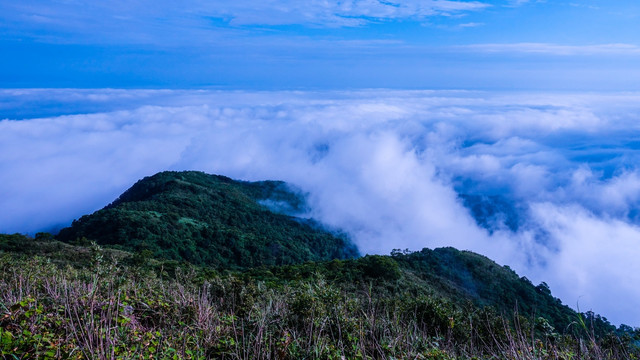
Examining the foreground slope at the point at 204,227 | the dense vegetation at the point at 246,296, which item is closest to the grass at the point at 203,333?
the dense vegetation at the point at 246,296

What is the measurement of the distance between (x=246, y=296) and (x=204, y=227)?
57.3 metres

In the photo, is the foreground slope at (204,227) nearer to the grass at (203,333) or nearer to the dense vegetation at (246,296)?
the dense vegetation at (246,296)

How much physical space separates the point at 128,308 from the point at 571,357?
6914 mm

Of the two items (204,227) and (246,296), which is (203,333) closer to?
(246,296)

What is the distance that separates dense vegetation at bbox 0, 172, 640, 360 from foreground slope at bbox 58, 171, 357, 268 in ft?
1.04

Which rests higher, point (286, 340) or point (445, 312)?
point (286, 340)

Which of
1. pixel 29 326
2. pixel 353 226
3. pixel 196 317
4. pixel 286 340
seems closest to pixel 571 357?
pixel 286 340

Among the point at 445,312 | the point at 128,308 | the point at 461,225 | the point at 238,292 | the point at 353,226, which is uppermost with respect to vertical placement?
the point at 128,308

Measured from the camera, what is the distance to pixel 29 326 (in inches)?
204

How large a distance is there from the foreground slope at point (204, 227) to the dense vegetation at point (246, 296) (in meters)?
0.32

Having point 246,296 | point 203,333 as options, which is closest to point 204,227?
point 246,296

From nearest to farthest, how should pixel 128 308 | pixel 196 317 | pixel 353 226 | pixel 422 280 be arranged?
pixel 128 308 < pixel 196 317 < pixel 422 280 < pixel 353 226

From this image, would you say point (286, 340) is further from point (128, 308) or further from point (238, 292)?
point (238, 292)

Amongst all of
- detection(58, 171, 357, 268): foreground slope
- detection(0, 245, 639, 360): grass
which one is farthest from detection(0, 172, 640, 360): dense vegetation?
detection(58, 171, 357, 268): foreground slope
